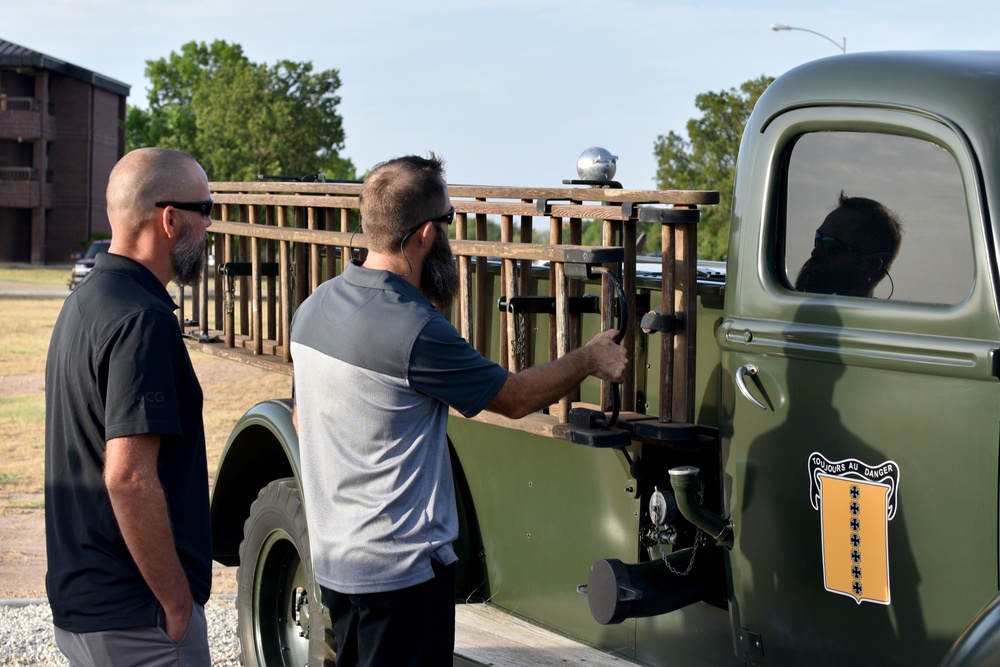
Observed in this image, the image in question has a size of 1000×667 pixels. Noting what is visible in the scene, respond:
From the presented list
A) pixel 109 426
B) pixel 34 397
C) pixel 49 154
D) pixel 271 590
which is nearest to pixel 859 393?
pixel 109 426

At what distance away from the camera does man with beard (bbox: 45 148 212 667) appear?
2.52 meters

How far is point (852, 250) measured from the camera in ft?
9.16

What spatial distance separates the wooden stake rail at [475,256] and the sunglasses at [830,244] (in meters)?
0.30

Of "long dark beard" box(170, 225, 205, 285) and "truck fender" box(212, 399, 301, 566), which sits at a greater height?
"long dark beard" box(170, 225, 205, 285)

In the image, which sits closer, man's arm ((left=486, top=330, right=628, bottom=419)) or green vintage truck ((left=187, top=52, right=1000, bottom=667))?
green vintage truck ((left=187, top=52, right=1000, bottom=667))

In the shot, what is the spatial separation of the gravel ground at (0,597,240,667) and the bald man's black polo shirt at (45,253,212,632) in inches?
111

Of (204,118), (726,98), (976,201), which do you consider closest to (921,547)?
(976,201)

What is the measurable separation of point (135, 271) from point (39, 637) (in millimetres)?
3368

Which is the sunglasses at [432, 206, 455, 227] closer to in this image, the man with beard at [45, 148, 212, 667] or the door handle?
the man with beard at [45, 148, 212, 667]

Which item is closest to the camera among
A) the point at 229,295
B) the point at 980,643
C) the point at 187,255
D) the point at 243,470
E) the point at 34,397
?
the point at 980,643

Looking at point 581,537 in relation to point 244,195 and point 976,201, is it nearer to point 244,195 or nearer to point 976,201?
point 976,201

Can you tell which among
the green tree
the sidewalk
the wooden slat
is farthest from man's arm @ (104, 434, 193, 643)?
the sidewalk

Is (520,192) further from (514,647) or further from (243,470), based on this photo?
(243,470)

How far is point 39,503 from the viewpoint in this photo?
8555 millimetres
